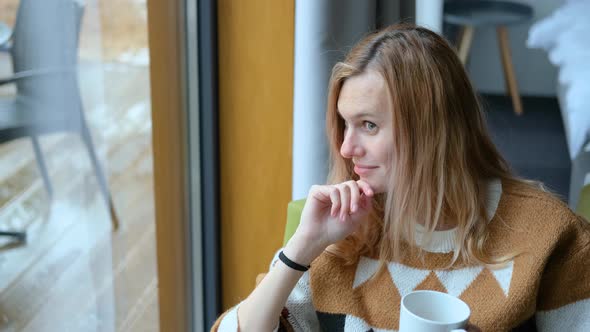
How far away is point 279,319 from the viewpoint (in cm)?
120

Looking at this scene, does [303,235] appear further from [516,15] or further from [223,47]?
[516,15]

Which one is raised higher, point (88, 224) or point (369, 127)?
point (369, 127)

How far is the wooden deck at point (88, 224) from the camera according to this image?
1405 millimetres

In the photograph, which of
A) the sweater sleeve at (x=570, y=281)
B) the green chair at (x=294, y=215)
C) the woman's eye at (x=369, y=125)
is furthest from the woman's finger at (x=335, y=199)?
the sweater sleeve at (x=570, y=281)

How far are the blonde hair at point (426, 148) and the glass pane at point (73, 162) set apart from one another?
22.6 inches

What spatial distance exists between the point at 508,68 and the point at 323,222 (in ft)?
6.70

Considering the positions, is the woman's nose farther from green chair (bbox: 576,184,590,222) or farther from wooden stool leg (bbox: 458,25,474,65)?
wooden stool leg (bbox: 458,25,474,65)

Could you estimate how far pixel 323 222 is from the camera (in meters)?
1.17

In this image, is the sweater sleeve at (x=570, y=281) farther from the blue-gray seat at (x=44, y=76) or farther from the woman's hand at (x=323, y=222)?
the blue-gray seat at (x=44, y=76)

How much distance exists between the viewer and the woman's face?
1.14 m

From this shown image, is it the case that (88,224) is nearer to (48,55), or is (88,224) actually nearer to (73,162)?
(73,162)

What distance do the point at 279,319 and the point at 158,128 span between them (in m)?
0.84

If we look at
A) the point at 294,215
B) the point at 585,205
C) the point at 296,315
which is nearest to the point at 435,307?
the point at 296,315

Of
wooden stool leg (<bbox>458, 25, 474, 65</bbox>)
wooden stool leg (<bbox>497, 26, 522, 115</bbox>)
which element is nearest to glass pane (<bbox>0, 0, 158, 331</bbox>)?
wooden stool leg (<bbox>458, 25, 474, 65</bbox>)
